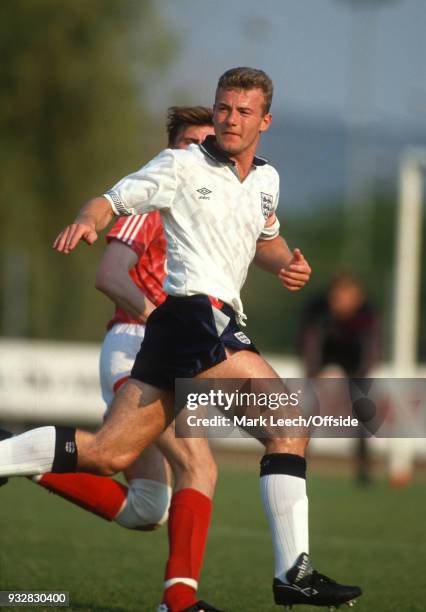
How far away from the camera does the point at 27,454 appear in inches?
216

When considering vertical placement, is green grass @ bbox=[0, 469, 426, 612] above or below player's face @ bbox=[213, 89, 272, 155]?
below

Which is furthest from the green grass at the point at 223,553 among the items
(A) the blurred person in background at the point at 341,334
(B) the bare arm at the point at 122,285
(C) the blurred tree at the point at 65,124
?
Answer: (C) the blurred tree at the point at 65,124

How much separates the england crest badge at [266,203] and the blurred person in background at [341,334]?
28.4 ft

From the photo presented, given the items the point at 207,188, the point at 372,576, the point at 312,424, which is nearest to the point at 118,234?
the point at 207,188

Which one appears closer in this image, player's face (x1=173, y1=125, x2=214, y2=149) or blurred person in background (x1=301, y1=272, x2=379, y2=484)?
player's face (x1=173, y1=125, x2=214, y2=149)

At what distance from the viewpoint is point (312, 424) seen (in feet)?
18.5

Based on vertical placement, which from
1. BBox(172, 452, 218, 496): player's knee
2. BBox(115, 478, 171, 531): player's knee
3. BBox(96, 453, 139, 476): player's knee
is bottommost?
BBox(115, 478, 171, 531): player's knee

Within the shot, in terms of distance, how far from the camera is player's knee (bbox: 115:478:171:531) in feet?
21.6

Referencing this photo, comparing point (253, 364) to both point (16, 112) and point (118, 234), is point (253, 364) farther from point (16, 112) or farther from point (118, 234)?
point (16, 112)

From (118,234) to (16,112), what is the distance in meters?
16.9

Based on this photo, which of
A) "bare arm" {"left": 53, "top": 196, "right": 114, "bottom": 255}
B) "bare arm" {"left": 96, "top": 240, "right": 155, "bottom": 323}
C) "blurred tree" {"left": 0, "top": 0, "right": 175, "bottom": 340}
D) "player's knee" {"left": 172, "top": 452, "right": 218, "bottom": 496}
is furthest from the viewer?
"blurred tree" {"left": 0, "top": 0, "right": 175, "bottom": 340}

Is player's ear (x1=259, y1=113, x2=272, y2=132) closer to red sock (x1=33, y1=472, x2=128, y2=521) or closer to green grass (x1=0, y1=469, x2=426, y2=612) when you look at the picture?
red sock (x1=33, y1=472, x2=128, y2=521)

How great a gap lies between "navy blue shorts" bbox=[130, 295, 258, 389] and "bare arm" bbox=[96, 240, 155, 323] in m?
0.70

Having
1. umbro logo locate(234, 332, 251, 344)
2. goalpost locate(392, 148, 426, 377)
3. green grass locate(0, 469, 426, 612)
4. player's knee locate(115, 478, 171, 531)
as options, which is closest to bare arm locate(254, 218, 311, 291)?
umbro logo locate(234, 332, 251, 344)
